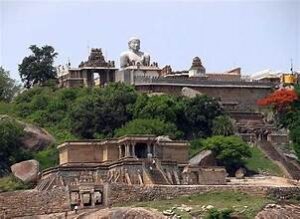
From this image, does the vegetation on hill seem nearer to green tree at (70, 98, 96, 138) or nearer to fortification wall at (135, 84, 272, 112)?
fortification wall at (135, 84, 272, 112)

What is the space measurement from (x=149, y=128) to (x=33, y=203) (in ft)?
32.6

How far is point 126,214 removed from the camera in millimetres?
50344

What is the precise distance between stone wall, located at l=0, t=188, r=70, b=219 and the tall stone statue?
2128cm

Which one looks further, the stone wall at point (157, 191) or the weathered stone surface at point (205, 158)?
the weathered stone surface at point (205, 158)

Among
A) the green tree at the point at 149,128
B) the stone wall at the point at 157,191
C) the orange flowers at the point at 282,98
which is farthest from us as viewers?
the orange flowers at the point at 282,98

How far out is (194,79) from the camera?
237ft

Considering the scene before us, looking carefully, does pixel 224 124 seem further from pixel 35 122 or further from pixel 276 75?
pixel 276 75

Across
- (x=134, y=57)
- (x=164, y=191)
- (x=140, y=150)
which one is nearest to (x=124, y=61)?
(x=134, y=57)

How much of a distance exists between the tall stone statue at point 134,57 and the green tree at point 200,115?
27.7ft

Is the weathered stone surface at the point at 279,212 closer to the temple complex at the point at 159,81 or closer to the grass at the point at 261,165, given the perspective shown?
the grass at the point at 261,165

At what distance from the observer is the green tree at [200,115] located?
6475cm

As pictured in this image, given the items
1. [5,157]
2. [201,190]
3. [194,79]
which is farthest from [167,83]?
[201,190]

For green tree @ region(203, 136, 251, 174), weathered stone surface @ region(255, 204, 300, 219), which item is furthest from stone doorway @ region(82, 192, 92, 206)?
green tree @ region(203, 136, 251, 174)

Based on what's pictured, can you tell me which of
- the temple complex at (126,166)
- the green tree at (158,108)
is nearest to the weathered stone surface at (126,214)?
the temple complex at (126,166)
